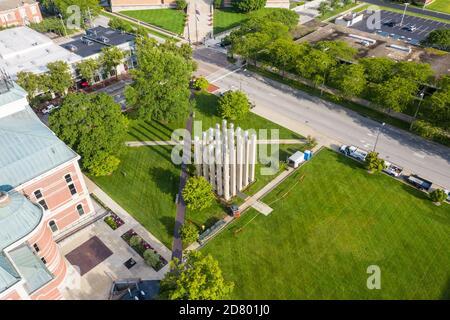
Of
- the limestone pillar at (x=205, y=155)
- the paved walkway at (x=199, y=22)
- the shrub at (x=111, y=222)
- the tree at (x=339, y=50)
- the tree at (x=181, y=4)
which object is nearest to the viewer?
the limestone pillar at (x=205, y=155)

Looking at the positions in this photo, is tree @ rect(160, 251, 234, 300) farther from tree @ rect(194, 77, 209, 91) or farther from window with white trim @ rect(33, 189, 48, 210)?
tree @ rect(194, 77, 209, 91)

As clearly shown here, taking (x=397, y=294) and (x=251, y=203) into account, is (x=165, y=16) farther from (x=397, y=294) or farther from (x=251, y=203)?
(x=397, y=294)

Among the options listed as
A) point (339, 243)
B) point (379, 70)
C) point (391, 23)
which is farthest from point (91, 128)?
point (391, 23)

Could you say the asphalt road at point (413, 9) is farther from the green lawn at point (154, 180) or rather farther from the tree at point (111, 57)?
the tree at point (111, 57)

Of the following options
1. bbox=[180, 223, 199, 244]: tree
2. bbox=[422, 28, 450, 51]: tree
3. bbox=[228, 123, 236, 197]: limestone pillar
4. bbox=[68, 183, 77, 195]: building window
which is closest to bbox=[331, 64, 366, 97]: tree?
bbox=[228, 123, 236, 197]: limestone pillar

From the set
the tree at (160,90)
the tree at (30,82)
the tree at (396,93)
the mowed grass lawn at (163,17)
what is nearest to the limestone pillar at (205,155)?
the tree at (160,90)
